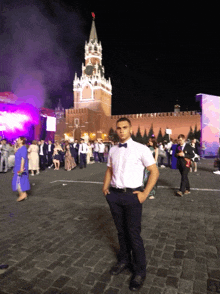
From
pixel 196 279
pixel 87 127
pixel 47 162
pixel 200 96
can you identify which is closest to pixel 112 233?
pixel 196 279

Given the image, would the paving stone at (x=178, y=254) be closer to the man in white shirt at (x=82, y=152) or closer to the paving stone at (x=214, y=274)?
the paving stone at (x=214, y=274)

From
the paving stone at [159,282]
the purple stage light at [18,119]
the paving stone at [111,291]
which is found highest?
the purple stage light at [18,119]

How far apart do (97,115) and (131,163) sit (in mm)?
60948

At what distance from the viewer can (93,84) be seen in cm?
7219

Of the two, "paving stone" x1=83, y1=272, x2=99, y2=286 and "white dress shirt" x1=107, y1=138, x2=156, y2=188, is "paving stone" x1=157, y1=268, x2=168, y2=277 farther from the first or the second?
"white dress shirt" x1=107, y1=138, x2=156, y2=188

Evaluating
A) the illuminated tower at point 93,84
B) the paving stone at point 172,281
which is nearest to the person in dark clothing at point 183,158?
the paving stone at point 172,281

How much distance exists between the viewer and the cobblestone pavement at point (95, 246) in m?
2.03

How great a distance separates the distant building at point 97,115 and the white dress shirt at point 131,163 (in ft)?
170

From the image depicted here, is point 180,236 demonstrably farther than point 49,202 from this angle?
No

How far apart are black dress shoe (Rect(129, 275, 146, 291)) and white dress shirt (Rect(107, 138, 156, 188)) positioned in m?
0.86

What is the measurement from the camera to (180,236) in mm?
3066

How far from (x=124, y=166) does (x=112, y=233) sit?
1620 mm

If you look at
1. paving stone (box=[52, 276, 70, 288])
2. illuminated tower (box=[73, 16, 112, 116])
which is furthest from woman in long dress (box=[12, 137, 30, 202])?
illuminated tower (box=[73, 16, 112, 116])

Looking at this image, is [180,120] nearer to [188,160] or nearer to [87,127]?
[87,127]
